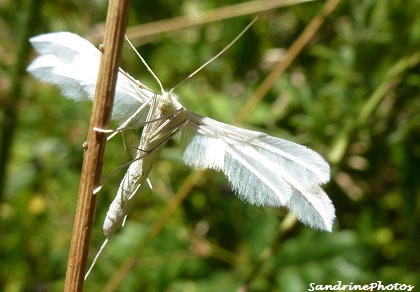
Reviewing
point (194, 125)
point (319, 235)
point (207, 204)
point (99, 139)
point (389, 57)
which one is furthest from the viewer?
point (207, 204)

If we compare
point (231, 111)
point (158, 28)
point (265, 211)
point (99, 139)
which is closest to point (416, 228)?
point (265, 211)

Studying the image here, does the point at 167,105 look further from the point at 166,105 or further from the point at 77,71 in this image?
the point at 77,71

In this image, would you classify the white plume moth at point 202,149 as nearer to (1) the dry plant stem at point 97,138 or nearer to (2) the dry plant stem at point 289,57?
(1) the dry plant stem at point 97,138

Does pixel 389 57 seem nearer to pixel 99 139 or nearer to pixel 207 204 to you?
pixel 207 204

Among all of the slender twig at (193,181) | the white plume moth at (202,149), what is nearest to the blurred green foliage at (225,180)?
the slender twig at (193,181)

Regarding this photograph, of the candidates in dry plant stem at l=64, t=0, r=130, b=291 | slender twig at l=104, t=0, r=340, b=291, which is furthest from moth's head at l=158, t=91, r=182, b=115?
slender twig at l=104, t=0, r=340, b=291

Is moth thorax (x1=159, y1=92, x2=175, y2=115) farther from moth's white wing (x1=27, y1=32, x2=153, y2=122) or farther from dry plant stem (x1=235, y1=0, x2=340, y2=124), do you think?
dry plant stem (x1=235, y1=0, x2=340, y2=124)

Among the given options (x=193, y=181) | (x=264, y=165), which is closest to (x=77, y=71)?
(x=264, y=165)
